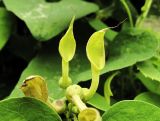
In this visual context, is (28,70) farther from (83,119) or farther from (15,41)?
(83,119)

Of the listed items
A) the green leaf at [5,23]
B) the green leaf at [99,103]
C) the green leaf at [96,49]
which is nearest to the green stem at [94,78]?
the green leaf at [96,49]

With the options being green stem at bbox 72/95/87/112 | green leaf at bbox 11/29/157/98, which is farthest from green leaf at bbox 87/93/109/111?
green stem at bbox 72/95/87/112

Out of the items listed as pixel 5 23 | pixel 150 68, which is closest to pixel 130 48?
pixel 150 68

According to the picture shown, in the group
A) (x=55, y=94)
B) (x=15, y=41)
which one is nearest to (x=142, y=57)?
(x=55, y=94)

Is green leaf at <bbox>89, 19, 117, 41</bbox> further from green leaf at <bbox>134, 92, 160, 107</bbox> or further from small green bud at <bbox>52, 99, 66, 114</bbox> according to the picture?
small green bud at <bbox>52, 99, 66, 114</bbox>

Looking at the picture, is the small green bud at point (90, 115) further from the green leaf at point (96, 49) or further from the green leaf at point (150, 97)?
the green leaf at point (150, 97)
